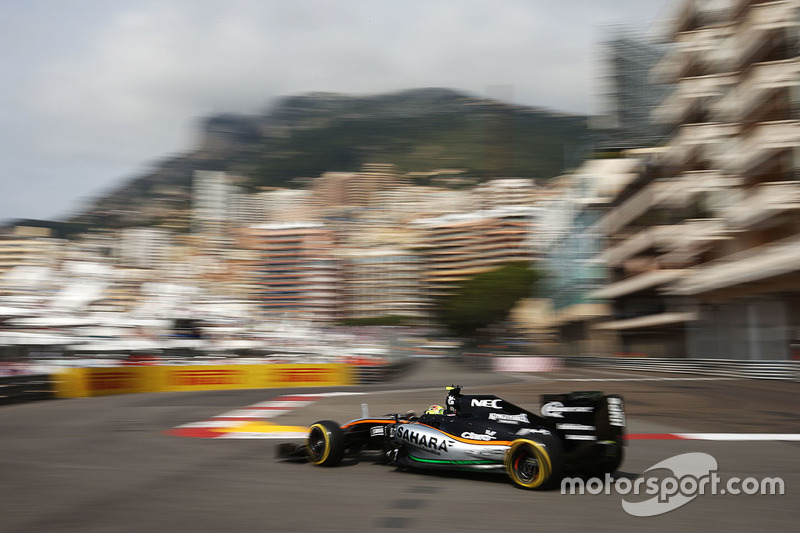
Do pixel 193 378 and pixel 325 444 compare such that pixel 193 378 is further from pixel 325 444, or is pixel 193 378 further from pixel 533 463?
pixel 533 463

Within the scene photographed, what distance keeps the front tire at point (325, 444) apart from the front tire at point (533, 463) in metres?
2.10

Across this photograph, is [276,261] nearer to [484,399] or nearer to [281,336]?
[281,336]

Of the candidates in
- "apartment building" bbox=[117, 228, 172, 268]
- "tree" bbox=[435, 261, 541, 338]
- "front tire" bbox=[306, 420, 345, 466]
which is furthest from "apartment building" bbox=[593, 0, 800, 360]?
"apartment building" bbox=[117, 228, 172, 268]

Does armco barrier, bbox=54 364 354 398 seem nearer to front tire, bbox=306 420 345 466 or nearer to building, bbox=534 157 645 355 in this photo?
front tire, bbox=306 420 345 466

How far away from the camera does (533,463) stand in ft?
22.9

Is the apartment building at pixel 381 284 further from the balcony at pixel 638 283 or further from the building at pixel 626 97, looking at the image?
the balcony at pixel 638 283

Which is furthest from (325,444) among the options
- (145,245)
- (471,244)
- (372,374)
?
(471,244)

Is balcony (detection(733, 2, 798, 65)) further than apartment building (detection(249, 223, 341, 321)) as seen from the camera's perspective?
No

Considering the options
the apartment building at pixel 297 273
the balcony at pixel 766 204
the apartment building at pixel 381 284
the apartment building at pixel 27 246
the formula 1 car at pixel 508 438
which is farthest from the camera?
the apartment building at pixel 381 284

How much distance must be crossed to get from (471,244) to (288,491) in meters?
159

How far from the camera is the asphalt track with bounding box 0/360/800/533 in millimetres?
5727

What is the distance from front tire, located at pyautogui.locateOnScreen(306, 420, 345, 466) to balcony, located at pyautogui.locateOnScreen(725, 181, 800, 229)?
1049 inches

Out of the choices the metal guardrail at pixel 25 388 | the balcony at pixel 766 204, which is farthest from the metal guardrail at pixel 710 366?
the metal guardrail at pixel 25 388

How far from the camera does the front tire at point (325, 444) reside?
335 inches
